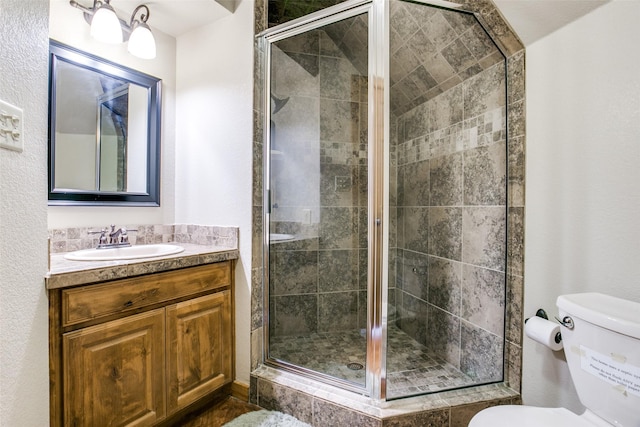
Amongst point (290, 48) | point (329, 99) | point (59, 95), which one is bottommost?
point (59, 95)

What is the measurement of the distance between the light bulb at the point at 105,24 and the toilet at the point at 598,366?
2418 mm

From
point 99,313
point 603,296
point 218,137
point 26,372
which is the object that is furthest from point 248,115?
point 603,296

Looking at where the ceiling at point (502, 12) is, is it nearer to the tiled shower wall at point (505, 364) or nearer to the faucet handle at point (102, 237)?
the tiled shower wall at point (505, 364)

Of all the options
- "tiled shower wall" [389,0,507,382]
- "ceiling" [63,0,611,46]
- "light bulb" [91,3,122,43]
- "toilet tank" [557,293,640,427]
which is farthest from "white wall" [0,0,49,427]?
"toilet tank" [557,293,640,427]

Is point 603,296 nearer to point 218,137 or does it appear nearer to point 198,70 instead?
point 218,137

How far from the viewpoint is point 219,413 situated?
4.90 ft

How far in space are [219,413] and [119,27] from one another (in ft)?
7.07

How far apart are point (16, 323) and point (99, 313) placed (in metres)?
0.24

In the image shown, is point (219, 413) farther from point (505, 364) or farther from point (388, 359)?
point (505, 364)

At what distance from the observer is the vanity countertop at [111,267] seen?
3.21ft

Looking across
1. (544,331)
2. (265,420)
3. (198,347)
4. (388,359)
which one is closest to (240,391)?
(265,420)

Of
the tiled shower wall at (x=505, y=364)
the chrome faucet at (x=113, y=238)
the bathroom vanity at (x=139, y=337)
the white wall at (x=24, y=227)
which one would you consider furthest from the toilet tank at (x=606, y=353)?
the chrome faucet at (x=113, y=238)

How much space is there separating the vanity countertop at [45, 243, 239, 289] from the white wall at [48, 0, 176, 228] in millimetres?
252

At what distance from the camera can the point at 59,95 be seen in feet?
4.84
